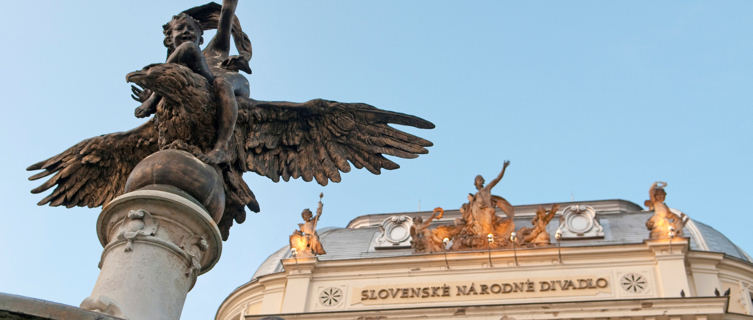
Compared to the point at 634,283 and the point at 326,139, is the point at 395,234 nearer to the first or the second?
the point at 634,283

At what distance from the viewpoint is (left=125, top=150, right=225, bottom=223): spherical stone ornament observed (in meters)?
5.94

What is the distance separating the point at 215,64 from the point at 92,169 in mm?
1390

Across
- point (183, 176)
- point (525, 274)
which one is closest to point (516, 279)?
point (525, 274)

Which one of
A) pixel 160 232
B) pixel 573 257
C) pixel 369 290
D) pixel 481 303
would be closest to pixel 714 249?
pixel 573 257

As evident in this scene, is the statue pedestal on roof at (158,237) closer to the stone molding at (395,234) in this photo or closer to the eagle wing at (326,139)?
the eagle wing at (326,139)

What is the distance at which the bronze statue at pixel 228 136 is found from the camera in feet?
21.4

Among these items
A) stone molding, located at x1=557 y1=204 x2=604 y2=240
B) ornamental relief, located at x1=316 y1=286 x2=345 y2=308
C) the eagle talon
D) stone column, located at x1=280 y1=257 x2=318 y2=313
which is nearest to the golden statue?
ornamental relief, located at x1=316 y1=286 x2=345 y2=308

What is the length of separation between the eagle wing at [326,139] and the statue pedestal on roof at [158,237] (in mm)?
1100

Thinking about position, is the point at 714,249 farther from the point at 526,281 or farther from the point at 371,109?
the point at 371,109

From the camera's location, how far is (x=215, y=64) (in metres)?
7.39

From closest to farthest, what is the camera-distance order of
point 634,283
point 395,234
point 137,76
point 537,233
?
point 137,76 < point 634,283 < point 537,233 < point 395,234

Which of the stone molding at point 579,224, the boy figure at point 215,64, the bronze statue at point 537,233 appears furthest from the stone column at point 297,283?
the boy figure at point 215,64

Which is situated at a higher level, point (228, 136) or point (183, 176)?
point (228, 136)

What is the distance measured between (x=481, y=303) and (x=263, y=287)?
7857 millimetres
